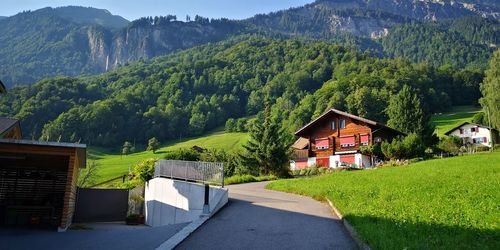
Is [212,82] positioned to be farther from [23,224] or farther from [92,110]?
[23,224]

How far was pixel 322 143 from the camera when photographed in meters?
52.7

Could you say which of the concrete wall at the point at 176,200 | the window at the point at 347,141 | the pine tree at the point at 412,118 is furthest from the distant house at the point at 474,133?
the concrete wall at the point at 176,200

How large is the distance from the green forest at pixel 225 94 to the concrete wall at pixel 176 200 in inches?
2653

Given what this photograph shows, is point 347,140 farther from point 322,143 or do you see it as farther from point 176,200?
point 176,200

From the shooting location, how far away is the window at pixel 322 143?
52.1 metres

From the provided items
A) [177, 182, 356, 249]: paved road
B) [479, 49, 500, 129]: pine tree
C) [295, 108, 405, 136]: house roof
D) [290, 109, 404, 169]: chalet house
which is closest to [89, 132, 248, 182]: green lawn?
[290, 109, 404, 169]: chalet house

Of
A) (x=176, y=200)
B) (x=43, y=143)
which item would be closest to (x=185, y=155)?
(x=176, y=200)

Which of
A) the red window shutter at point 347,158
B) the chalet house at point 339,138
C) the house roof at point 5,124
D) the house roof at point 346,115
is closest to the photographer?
the house roof at point 5,124

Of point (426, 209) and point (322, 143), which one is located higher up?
point (322, 143)

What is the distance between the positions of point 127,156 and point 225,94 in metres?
56.3

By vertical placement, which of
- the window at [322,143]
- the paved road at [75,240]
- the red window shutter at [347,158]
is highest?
the window at [322,143]

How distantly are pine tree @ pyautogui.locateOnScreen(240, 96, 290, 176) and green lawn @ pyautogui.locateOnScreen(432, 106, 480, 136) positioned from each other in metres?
47.3

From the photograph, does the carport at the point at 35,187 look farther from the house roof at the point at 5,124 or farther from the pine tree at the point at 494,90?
the pine tree at the point at 494,90

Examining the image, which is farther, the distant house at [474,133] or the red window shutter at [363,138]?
the distant house at [474,133]
